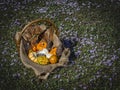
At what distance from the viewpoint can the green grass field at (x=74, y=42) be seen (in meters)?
7.77

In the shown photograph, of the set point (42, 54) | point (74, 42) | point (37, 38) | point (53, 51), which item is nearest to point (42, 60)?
point (42, 54)

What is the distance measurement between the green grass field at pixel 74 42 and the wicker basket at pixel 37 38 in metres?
0.67

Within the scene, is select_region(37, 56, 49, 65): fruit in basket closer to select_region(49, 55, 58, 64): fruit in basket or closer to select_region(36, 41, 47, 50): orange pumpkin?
select_region(49, 55, 58, 64): fruit in basket

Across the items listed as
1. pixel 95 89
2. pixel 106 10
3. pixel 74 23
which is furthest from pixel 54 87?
pixel 106 10

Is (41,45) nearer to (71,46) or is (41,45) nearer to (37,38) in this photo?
(37,38)

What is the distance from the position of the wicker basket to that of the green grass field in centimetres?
67

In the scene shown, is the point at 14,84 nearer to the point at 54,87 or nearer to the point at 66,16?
the point at 54,87

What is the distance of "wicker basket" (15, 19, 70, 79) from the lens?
277 inches

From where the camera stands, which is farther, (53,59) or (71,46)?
(71,46)

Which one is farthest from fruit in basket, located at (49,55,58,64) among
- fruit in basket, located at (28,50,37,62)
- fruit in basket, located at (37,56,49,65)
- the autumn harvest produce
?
fruit in basket, located at (28,50,37,62)

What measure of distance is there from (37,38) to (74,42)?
1.43 metres

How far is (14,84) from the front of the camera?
7.75m

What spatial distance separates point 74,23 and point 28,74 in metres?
2.49

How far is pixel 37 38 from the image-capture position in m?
7.79
